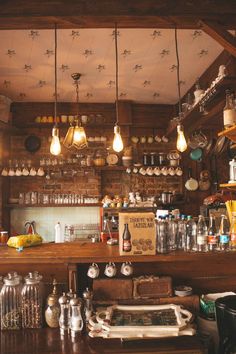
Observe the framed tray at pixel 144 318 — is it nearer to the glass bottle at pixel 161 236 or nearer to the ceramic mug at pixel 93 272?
the ceramic mug at pixel 93 272

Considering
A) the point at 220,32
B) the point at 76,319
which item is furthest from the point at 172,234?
the point at 220,32

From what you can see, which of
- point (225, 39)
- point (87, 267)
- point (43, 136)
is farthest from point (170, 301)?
point (43, 136)

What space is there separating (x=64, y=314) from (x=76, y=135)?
2.09 meters

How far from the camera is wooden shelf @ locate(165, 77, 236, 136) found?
3.27 metres

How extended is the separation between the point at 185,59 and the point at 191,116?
30.1 inches

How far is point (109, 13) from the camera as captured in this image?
2.57 m

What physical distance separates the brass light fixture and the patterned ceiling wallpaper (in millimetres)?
89

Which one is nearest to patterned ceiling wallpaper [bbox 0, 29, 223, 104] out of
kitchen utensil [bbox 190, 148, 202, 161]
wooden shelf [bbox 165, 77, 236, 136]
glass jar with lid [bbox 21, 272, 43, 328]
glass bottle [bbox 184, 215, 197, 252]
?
wooden shelf [bbox 165, 77, 236, 136]

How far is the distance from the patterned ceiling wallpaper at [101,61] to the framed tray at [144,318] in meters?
2.64

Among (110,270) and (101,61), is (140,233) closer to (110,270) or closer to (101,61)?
(110,270)

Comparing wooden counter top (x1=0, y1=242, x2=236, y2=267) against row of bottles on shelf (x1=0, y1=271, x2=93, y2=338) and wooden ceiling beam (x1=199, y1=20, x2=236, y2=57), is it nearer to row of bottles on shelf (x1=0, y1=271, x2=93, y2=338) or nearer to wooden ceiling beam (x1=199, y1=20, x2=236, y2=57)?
row of bottles on shelf (x1=0, y1=271, x2=93, y2=338)

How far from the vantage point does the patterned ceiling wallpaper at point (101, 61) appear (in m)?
3.45

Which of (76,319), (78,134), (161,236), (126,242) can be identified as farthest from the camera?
(78,134)

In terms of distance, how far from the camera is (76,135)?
3715 millimetres
